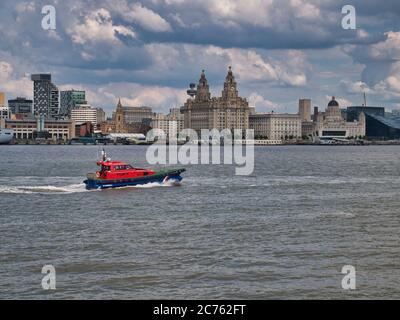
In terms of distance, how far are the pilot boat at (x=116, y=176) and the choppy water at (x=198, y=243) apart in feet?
7.01

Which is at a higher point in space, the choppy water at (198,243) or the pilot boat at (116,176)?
the pilot boat at (116,176)

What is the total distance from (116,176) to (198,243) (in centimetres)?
2796

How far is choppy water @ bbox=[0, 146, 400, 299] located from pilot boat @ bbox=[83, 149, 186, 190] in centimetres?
214

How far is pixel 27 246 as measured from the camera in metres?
31.2

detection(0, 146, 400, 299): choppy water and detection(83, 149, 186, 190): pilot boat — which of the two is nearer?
detection(0, 146, 400, 299): choppy water

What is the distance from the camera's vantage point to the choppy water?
24281 millimetres

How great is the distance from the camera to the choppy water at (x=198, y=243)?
2428 cm

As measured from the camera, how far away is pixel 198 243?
105 feet

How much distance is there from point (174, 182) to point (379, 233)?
30.7 meters

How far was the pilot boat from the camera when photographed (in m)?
58.1

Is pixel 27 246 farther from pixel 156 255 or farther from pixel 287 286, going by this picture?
pixel 287 286

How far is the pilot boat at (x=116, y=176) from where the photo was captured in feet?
191

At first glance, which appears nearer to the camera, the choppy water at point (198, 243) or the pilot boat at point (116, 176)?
the choppy water at point (198, 243)

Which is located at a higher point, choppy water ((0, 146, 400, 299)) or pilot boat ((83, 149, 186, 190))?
pilot boat ((83, 149, 186, 190))
